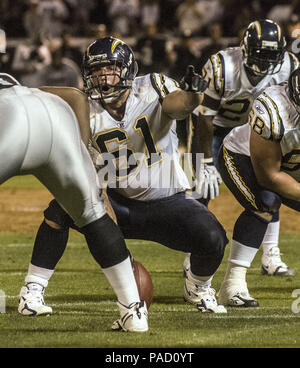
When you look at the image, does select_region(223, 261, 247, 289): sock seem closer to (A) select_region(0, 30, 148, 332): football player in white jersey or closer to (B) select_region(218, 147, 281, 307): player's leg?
(B) select_region(218, 147, 281, 307): player's leg

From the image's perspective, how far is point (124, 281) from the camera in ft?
14.3

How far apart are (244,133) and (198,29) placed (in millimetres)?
9378

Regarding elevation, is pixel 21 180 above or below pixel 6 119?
below

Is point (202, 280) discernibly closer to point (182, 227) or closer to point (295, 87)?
point (182, 227)

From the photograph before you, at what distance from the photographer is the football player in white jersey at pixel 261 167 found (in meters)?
5.12

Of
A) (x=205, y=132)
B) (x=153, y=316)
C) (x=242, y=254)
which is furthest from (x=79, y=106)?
(x=205, y=132)

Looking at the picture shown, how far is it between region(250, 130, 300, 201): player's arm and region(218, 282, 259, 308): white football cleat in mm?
640

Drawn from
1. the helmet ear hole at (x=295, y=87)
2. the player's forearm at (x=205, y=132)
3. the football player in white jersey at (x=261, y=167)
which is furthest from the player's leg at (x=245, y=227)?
the player's forearm at (x=205, y=132)

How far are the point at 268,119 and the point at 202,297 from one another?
3.62 feet

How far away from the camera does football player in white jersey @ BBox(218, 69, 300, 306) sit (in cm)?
512

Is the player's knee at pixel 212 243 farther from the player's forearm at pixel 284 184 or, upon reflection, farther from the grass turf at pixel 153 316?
the player's forearm at pixel 284 184
